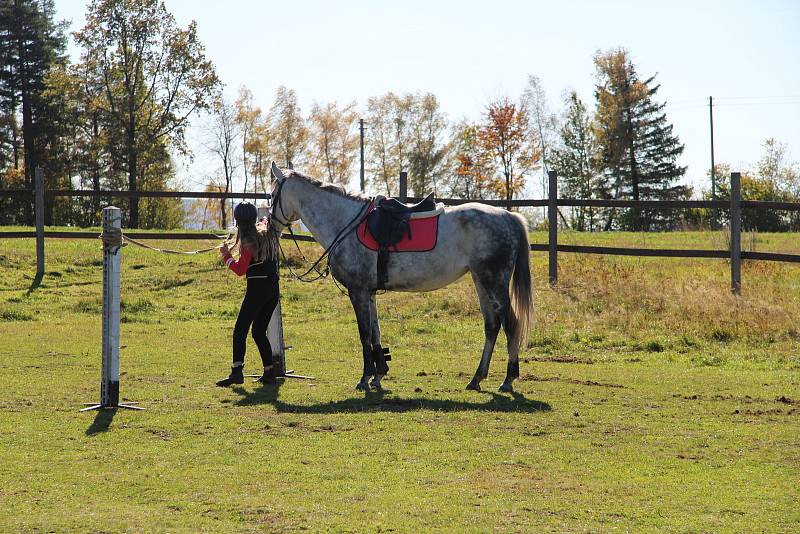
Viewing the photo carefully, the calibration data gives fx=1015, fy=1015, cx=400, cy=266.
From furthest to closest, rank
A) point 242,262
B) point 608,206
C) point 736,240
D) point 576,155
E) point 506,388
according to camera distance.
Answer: point 576,155, point 608,206, point 736,240, point 242,262, point 506,388

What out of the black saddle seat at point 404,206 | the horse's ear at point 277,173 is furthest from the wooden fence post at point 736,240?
the horse's ear at point 277,173

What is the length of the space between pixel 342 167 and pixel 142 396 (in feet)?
212

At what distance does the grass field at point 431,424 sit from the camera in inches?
243

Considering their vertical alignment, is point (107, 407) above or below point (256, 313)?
below

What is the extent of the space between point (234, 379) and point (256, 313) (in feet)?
2.49

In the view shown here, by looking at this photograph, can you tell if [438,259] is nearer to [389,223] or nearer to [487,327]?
[389,223]

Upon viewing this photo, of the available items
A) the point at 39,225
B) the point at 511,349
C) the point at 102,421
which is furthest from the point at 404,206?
the point at 39,225

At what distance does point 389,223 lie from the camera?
10969mm

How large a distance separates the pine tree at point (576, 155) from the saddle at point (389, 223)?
5657cm

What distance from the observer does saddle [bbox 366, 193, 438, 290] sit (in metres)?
11.0

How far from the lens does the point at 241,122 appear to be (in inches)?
2719

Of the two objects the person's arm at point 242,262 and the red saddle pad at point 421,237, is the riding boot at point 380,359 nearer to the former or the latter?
the red saddle pad at point 421,237

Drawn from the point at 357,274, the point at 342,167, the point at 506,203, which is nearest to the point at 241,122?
the point at 342,167

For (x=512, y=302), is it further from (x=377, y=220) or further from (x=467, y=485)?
(x=467, y=485)
